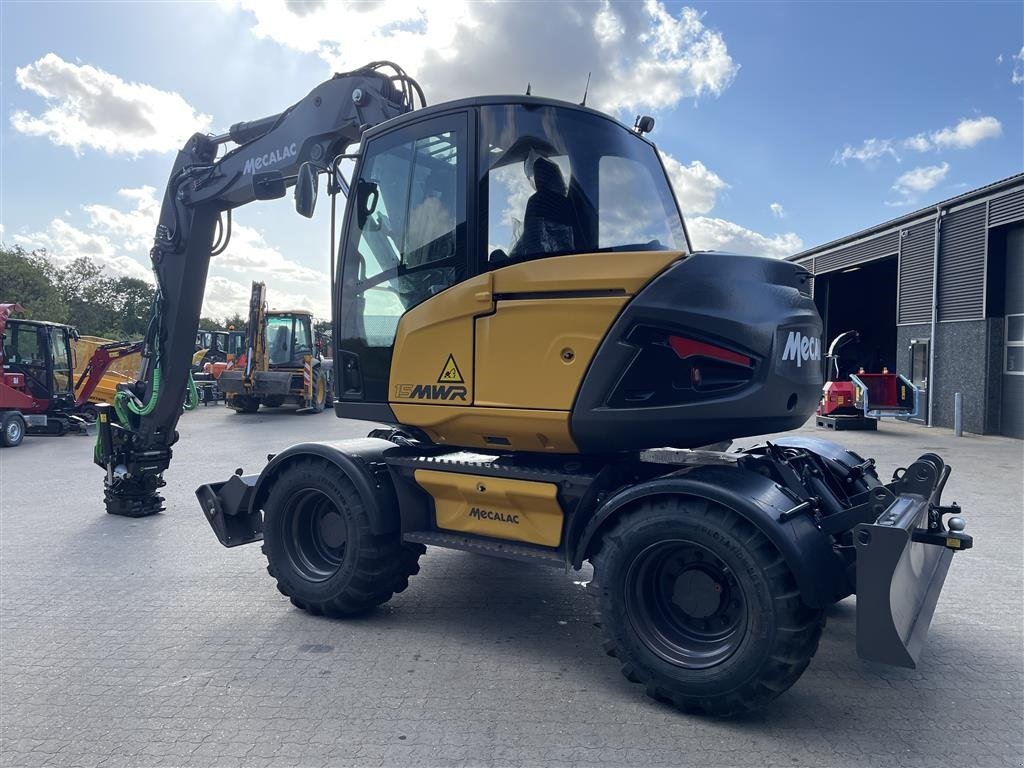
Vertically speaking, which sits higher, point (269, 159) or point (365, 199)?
point (269, 159)

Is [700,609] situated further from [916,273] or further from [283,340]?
[283,340]

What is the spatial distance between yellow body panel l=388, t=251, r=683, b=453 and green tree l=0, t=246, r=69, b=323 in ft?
133

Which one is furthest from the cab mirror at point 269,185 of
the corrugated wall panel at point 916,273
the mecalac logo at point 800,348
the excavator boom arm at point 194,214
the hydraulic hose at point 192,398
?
the hydraulic hose at point 192,398

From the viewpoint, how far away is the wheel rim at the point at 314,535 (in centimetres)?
492

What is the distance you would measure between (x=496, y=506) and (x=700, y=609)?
130cm

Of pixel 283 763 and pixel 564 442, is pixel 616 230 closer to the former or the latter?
pixel 564 442

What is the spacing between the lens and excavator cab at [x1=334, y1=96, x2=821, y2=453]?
3551mm

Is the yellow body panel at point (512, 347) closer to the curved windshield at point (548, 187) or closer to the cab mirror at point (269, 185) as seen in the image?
the curved windshield at point (548, 187)

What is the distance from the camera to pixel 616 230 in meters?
4.16

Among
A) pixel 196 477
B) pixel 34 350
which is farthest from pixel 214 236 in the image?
pixel 34 350

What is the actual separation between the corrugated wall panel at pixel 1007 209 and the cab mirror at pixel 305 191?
618 inches

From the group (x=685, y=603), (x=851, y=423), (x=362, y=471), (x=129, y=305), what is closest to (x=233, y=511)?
(x=362, y=471)

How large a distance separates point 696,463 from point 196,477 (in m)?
8.64

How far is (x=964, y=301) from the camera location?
1664 cm
